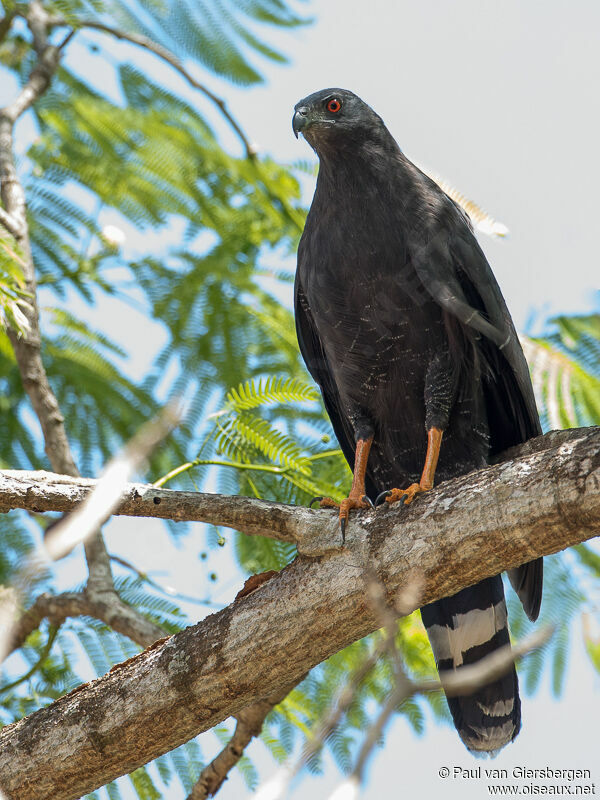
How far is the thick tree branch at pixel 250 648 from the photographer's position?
8.50ft

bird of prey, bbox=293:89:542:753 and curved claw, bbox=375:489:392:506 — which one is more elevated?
bird of prey, bbox=293:89:542:753

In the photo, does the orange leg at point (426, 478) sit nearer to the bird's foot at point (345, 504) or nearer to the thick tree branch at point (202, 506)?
the bird's foot at point (345, 504)

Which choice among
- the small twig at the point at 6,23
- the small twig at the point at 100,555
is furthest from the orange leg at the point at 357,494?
the small twig at the point at 6,23

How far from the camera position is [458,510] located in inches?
101

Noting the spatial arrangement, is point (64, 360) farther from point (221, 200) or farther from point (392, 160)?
point (392, 160)

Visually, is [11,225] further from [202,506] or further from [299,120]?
[202,506]

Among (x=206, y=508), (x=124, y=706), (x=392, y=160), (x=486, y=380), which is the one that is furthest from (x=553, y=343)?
(x=124, y=706)

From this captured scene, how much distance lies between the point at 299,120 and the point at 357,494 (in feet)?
5.58

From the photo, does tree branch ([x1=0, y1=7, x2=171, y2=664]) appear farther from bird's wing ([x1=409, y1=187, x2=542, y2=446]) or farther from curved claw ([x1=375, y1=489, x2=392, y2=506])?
bird's wing ([x1=409, y1=187, x2=542, y2=446])

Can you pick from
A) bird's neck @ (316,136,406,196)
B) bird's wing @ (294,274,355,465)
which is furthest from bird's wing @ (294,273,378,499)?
bird's neck @ (316,136,406,196)

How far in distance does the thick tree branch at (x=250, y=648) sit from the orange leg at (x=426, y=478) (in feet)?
0.62

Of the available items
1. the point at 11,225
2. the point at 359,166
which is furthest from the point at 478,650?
the point at 11,225

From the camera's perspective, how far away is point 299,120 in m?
4.00

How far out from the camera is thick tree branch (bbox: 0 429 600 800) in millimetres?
2592
